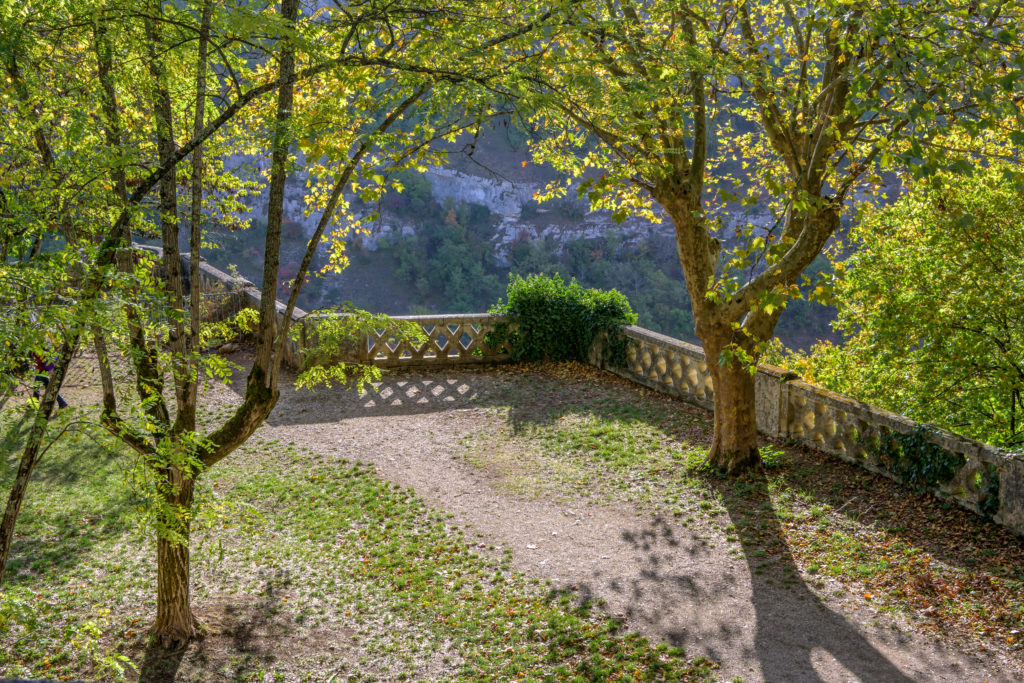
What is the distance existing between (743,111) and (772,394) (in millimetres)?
3645

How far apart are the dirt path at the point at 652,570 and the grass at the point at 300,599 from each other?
13.2 inches

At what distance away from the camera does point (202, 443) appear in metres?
5.19

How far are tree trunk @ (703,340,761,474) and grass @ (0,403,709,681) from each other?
307 cm

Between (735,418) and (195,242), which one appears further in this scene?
(735,418)

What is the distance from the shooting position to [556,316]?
1370cm

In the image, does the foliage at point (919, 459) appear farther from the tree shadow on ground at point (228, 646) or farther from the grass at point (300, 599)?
the tree shadow on ground at point (228, 646)

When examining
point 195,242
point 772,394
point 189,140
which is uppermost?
point 189,140

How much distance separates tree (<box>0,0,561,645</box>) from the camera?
4840mm

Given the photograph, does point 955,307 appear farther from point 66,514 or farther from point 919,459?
point 66,514

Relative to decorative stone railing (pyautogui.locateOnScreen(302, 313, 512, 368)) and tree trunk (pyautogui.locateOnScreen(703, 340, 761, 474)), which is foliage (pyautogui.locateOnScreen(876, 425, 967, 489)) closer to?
tree trunk (pyautogui.locateOnScreen(703, 340, 761, 474))

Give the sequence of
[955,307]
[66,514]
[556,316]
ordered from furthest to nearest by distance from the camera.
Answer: [556,316], [955,307], [66,514]

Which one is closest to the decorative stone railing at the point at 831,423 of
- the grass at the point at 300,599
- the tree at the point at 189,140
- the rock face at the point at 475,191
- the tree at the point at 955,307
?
the tree at the point at 955,307

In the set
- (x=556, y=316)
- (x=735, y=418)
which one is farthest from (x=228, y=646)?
(x=556, y=316)

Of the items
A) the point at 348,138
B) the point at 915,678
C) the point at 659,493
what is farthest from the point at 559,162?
the point at 915,678
